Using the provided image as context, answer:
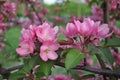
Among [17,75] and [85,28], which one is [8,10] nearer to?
[17,75]

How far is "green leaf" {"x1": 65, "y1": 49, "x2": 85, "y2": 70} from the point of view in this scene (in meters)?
1.36

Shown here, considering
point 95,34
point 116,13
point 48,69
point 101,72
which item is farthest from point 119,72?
point 116,13

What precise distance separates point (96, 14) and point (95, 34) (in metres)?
1.74

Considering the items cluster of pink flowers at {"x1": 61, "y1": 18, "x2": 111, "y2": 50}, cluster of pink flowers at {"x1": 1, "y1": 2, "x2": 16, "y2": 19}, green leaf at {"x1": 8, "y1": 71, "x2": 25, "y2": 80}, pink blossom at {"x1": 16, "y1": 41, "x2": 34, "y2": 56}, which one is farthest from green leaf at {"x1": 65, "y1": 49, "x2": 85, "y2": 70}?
cluster of pink flowers at {"x1": 1, "y1": 2, "x2": 16, "y2": 19}

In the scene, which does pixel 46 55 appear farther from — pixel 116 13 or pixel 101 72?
pixel 116 13

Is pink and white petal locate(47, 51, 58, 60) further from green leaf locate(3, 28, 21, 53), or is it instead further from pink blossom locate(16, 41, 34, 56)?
green leaf locate(3, 28, 21, 53)

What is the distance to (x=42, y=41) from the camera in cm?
144

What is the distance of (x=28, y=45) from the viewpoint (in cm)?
144

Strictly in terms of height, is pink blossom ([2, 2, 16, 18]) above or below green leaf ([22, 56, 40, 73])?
above

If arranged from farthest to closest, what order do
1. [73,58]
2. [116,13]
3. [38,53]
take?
[116,13]
[38,53]
[73,58]

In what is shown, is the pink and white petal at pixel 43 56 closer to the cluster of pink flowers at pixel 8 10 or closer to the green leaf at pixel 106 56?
the green leaf at pixel 106 56

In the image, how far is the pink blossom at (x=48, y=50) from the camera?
55.7 inches

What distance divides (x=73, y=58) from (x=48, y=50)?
0.13m

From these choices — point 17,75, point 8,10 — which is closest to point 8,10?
point 8,10
